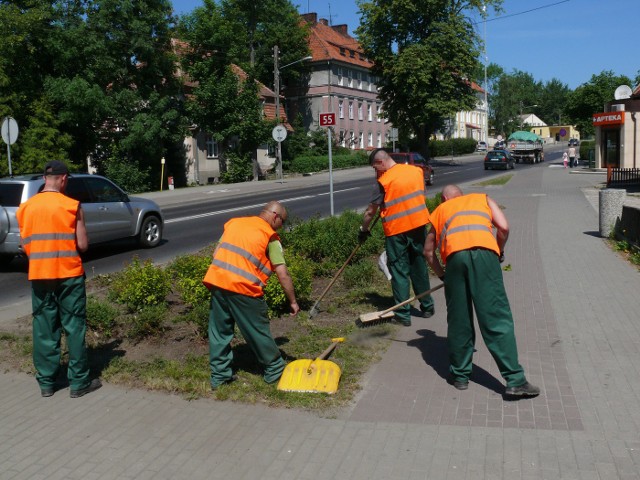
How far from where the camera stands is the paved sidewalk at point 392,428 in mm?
4016

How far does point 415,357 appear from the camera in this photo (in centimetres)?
605

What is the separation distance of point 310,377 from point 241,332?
25.8 inches

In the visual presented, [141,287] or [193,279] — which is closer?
[141,287]

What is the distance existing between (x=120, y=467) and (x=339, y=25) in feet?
244

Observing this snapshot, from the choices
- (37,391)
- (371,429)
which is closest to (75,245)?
(37,391)

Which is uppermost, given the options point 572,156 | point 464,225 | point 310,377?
point 572,156

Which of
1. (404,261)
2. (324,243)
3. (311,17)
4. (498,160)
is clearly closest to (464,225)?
(404,261)

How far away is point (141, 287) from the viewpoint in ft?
23.6

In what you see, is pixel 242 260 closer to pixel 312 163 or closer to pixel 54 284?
pixel 54 284

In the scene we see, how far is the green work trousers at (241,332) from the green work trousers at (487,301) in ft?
4.93

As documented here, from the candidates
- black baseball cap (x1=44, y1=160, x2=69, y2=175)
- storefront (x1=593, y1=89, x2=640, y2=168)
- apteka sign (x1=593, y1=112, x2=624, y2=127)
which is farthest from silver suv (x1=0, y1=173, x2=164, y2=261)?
storefront (x1=593, y1=89, x2=640, y2=168)

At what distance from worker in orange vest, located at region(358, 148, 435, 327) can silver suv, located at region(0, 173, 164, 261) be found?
6405mm

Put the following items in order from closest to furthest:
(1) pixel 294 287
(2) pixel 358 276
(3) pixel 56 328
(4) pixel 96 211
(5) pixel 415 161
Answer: (3) pixel 56 328 < (1) pixel 294 287 < (2) pixel 358 276 < (4) pixel 96 211 < (5) pixel 415 161

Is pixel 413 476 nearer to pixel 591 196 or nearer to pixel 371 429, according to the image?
pixel 371 429
